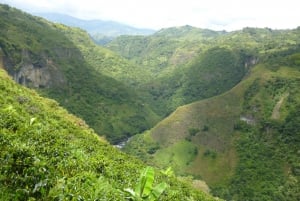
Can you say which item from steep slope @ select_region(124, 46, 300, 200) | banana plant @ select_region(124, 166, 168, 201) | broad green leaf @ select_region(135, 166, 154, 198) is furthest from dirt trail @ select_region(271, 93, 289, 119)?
broad green leaf @ select_region(135, 166, 154, 198)

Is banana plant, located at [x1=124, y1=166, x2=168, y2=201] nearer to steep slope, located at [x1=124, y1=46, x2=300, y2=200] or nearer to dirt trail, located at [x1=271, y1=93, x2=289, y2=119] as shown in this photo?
steep slope, located at [x1=124, y1=46, x2=300, y2=200]

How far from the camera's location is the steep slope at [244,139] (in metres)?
140

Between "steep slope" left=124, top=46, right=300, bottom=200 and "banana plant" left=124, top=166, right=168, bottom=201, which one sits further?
"steep slope" left=124, top=46, right=300, bottom=200

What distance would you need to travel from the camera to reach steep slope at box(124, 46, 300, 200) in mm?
139750

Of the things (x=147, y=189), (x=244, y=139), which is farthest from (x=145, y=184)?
(x=244, y=139)

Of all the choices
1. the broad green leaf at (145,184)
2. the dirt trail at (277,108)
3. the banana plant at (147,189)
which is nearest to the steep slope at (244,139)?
the dirt trail at (277,108)

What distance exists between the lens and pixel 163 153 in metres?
175

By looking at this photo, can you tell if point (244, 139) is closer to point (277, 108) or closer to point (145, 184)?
point (277, 108)

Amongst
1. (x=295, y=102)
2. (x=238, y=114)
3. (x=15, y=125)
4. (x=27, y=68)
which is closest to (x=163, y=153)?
(x=238, y=114)

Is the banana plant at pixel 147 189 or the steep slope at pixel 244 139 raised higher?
the banana plant at pixel 147 189

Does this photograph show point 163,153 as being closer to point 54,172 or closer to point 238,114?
point 238,114

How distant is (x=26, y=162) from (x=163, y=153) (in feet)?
532

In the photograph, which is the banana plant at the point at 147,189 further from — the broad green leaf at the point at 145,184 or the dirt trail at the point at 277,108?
the dirt trail at the point at 277,108

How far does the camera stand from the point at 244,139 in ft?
535
